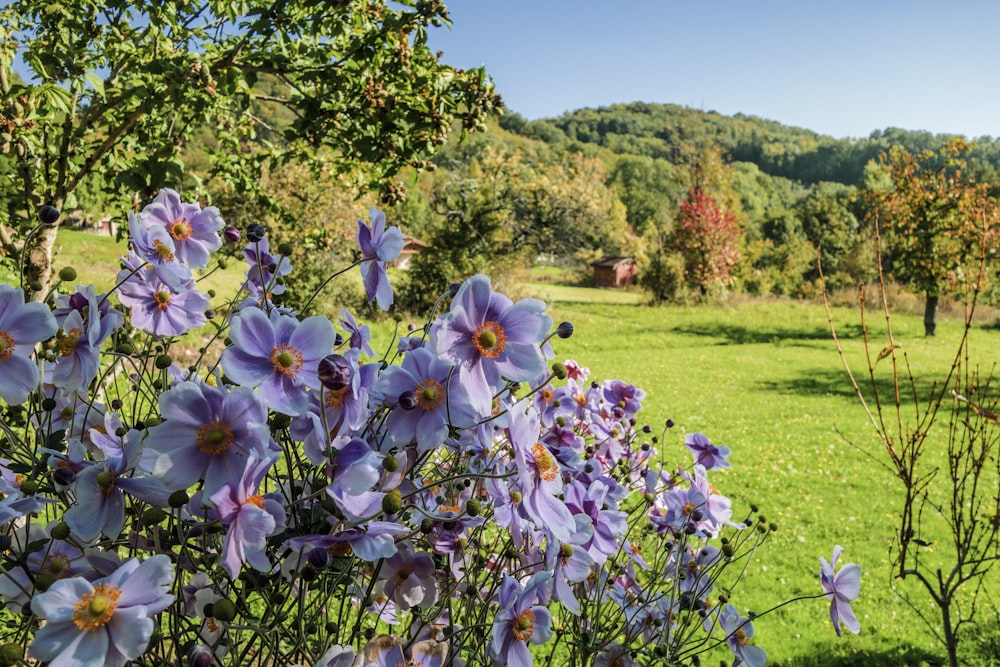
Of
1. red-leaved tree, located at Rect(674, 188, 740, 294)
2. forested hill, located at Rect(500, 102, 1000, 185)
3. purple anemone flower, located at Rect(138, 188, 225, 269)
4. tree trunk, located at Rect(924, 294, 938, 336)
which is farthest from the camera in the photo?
forested hill, located at Rect(500, 102, 1000, 185)

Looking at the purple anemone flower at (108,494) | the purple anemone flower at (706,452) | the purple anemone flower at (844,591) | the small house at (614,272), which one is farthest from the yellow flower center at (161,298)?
the small house at (614,272)

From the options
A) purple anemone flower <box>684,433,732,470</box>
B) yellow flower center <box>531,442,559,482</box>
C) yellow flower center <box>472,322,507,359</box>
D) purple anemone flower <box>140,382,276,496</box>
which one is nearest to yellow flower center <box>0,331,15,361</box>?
purple anemone flower <box>140,382,276,496</box>

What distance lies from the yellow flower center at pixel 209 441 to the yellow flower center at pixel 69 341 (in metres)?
0.37

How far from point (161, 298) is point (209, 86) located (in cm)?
158

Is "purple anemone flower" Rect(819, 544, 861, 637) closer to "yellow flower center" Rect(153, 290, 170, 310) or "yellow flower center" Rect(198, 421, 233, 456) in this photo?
"yellow flower center" Rect(198, 421, 233, 456)

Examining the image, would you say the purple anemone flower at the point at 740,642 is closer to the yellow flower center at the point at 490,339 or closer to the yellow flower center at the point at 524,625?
the yellow flower center at the point at 524,625

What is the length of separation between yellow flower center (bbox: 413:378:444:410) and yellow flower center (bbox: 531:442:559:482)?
0.18 meters

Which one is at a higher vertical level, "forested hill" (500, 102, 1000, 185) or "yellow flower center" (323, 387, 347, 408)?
"forested hill" (500, 102, 1000, 185)

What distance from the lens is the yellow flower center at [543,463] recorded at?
996 mm

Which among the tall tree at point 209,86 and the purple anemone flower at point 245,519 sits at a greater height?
the tall tree at point 209,86

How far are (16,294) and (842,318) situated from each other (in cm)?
2025

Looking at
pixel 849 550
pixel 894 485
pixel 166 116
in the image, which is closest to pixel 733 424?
pixel 894 485

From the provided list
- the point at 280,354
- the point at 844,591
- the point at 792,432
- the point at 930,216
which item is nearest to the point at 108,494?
the point at 280,354

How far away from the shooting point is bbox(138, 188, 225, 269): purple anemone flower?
52.4 inches
